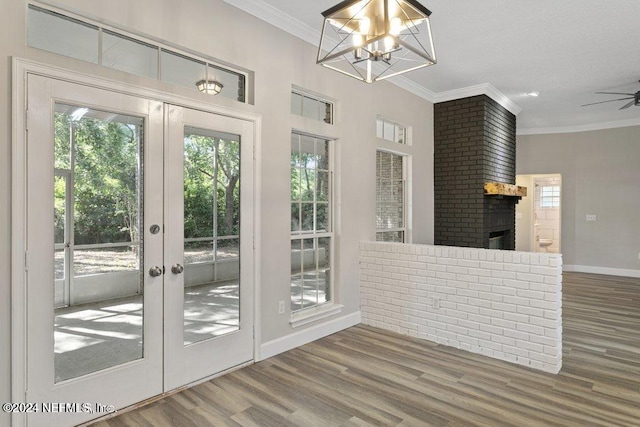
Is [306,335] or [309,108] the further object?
[309,108]

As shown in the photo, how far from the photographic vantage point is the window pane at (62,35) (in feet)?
7.07

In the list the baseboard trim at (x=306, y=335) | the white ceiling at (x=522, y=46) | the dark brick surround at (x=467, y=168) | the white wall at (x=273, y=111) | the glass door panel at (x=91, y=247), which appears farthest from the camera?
the dark brick surround at (x=467, y=168)

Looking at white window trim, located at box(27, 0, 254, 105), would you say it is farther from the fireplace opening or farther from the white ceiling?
the fireplace opening

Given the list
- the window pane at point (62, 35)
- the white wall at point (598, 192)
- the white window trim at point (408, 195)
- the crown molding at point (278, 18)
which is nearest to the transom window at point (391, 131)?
the white window trim at point (408, 195)

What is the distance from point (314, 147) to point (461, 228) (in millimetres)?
2807

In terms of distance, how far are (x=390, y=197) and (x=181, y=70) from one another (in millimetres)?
3035

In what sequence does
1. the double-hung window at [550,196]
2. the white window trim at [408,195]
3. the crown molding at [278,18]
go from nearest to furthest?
the crown molding at [278,18], the white window trim at [408,195], the double-hung window at [550,196]

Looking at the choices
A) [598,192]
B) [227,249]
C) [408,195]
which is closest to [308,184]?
[227,249]

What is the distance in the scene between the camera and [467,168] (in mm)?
5402

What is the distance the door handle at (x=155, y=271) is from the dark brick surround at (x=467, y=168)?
424cm

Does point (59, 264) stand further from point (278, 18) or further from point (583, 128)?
point (583, 128)

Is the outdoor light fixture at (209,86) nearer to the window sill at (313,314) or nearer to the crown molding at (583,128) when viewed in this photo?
the window sill at (313,314)

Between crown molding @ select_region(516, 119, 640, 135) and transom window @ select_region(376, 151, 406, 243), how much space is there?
455cm

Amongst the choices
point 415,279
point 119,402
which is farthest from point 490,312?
point 119,402
